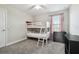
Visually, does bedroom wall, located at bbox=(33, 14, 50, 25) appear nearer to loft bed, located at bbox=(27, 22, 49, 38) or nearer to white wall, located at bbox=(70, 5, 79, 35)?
loft bed, located at bbox=(27, 22, 49, 38)

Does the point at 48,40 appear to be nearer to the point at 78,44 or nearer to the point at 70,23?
the point at 70,23

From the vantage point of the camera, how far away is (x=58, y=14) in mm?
1714

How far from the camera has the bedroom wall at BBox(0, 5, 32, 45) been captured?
1.88 meters

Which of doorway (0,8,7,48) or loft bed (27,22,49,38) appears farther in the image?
loft bed (27,22,49,38)

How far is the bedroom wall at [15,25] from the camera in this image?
74.0 inches

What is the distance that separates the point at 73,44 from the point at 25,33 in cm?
149

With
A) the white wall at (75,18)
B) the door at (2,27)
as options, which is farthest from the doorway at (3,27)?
the white wall at (75,18)

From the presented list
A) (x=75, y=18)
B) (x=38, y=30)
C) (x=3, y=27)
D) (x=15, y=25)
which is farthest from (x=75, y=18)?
(x=3, y=27)

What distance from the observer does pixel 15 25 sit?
2.08m

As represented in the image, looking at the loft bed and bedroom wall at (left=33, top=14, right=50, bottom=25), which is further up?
bedroom wall at (left=33, top=14, right=50, bottom=25)

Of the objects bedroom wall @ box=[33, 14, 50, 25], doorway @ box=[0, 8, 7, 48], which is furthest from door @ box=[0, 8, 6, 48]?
bedroom wall @ box=[33, 14, 50, 25]

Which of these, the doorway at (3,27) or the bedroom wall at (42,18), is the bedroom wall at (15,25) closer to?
the doorway at (3,27)

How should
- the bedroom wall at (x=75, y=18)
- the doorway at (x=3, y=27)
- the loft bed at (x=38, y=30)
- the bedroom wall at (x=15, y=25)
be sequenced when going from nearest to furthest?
the bedroom wall at (x=75, y=18), the doorway at (x=3, y=27), the bedroom wall at (x=15, y=25), the loft bed at (x=38, y=30)

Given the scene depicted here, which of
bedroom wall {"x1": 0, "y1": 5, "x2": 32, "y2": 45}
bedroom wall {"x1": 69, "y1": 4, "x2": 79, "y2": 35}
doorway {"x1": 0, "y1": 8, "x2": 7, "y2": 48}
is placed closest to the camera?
bedroom wall {"x1": 69, "y1": 4, "x2": 79, "y2": 35}
